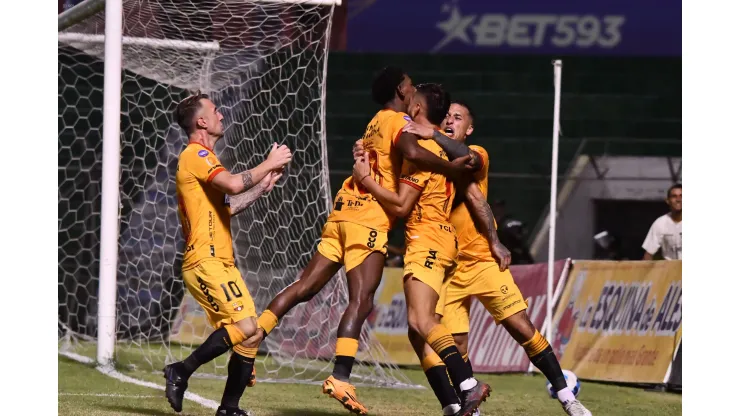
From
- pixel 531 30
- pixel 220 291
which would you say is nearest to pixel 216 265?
pixel 220 291

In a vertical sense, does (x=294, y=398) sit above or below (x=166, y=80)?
below

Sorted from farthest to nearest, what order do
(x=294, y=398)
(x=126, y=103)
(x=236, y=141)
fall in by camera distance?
(x=126, y=103) → (x=236, y=141) → (x=294, y=398)

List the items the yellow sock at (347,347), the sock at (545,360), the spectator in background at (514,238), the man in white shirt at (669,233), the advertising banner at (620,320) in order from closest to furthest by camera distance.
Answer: the yellow sock at (347,347)
the sock at (545,360)
the advertising banner at (620,320)
the man in white shirt at (669,233)
the spectator in background at (514,238)

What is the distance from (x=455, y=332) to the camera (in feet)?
24.1

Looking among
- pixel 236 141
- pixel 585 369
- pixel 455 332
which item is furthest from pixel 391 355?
pixel 455 332

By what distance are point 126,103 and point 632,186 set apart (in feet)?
22.2

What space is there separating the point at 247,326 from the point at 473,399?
4.30ft

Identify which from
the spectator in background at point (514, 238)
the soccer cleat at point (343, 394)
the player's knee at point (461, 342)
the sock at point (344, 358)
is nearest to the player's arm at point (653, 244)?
the spectator in background at point (514, 238)

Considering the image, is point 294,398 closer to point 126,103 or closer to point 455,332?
point 455,332

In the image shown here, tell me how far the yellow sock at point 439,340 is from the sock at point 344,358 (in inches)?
17.3

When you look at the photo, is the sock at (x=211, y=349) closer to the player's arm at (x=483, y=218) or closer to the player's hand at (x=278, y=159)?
the player's hand at (x=278, y=159)

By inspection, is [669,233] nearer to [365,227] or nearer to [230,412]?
[365,227]

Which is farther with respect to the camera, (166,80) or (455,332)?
(166,80)

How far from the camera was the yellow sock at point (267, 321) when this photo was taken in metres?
6.75
